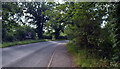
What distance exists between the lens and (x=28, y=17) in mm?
50031

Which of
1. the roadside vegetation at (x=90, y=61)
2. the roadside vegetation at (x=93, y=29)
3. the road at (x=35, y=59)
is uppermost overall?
the roadside vegetation at (x=93, y=29)

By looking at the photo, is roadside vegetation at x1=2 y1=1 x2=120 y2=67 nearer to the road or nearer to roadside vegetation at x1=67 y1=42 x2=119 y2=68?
roadside vegetation at x1=67 y1=42 x2=119 y2=68

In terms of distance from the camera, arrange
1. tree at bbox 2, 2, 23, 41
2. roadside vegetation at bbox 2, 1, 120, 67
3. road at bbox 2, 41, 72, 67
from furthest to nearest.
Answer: tree at bbox 2, 2, 23, 41, road at bbox 2, 41, 72, 67, roadside vegetation at bbox 2, 1, 120, 67

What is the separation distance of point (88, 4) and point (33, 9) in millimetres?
42542

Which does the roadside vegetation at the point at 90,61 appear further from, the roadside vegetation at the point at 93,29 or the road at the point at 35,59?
the road at the point at 35,59

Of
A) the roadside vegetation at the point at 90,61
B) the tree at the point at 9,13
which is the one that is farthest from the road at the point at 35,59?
the tree at the point at 9,13

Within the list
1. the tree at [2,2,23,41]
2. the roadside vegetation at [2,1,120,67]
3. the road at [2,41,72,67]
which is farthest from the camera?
the tree at [2,2,23,41]

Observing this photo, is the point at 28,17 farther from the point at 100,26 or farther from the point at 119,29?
the point at 119,29

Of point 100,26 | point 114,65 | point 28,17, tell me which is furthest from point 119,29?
point 28,17

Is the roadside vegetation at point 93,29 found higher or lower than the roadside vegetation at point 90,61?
higher

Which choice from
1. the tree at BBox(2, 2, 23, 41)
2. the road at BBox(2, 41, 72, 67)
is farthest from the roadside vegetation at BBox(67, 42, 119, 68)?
the tree at BBox(2, 2, 23, 41)

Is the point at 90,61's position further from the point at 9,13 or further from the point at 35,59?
the point at 9,13

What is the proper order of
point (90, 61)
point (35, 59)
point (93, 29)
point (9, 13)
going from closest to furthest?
point (90, 61) → point (35, 59) → point (93, 29) → point (9, 13)

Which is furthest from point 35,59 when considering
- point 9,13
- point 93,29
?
point 9,13
